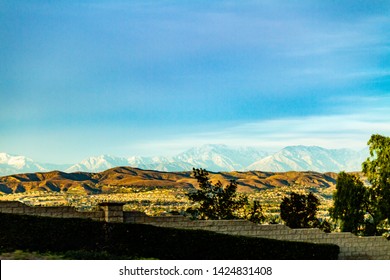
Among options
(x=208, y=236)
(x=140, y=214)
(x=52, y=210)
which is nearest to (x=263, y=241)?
(x=208, y=236)

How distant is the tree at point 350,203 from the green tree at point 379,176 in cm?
49

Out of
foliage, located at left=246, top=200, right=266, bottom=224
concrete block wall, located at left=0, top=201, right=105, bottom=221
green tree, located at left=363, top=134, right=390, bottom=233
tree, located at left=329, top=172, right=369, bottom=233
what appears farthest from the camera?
foliage, located at left=246, top=200, right=266, bottom=224

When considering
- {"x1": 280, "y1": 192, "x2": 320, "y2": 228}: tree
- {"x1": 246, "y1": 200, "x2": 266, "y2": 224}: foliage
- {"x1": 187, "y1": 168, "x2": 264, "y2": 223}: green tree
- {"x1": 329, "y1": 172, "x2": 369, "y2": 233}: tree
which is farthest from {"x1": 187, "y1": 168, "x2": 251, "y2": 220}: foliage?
{"x1": 329, "y1": 172, "x2": 369, "y2": 233}: tree

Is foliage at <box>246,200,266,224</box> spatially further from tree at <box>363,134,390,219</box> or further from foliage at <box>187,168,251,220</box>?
tree at <box>363,134,390,219</box>

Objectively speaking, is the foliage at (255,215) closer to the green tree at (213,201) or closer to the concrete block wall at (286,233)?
the green tree at (213,201)

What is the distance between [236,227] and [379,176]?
32.1ft

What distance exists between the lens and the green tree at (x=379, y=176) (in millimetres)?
25859

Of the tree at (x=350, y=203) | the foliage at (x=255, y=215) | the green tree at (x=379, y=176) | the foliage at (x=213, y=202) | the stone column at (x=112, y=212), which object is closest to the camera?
the stone column at (x=112, y=212)

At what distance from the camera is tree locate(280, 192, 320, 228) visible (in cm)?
3672

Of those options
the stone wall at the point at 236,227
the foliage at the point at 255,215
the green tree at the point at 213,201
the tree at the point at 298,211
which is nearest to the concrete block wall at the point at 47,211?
the stone wall at the point at 236,227

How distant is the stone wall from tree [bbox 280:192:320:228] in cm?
1406
